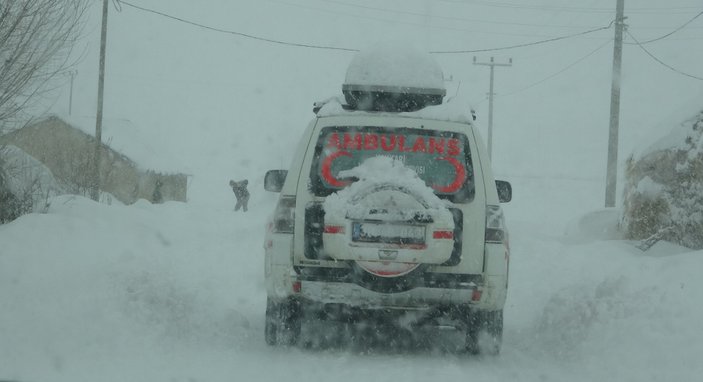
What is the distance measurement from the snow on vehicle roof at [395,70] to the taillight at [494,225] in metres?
1.67

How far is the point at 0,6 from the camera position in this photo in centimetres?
893

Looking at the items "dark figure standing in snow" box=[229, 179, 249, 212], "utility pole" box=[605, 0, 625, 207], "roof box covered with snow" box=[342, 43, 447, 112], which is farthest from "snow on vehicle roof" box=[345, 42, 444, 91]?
"dark figure standing in snow" box=[229, 179, 249, 212]

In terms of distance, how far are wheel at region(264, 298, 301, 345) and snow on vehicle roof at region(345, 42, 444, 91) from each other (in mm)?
2221

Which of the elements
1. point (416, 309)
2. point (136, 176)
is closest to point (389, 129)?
point (416, 309)

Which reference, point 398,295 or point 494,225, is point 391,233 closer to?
point 398,295

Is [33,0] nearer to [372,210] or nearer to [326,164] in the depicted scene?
[326,164]

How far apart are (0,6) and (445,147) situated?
5.47 meters

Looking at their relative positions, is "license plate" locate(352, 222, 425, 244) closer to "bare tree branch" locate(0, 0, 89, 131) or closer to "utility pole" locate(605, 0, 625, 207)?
"bare tree branch" locate(0, 0, 89, 131)

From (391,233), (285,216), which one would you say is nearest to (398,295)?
(391,233)

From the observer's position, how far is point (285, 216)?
6359 mm

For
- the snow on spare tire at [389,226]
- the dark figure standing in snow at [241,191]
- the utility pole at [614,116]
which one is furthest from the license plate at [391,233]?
the dark figure standing in snow at [241,191]

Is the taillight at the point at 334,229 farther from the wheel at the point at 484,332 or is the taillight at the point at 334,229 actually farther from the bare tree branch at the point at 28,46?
the bare tree branch at the point at 28,46

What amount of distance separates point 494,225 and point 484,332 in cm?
91

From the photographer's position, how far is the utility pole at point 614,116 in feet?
75.8
